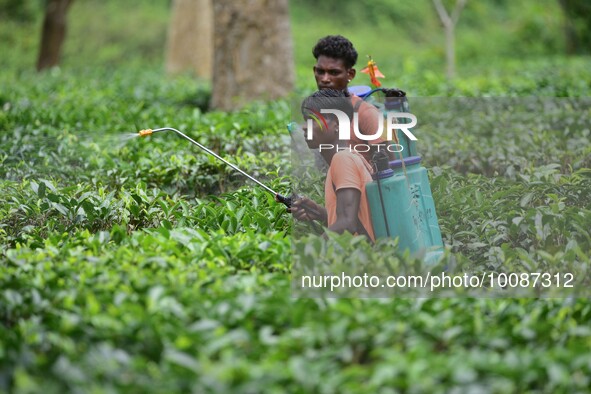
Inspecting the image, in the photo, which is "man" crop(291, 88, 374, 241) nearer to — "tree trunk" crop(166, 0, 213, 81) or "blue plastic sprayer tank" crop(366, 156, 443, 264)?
"blue plastic sprayer tank" crop(366, 156, 443, 264)

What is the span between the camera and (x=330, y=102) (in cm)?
399

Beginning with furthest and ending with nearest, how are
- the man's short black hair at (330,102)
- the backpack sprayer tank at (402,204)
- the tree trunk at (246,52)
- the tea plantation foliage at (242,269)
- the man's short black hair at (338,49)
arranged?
the tree trunk at (246,52)
the man's short black hair at (338,49)
the man's short black hair at (330,102)
the backpack sprayer tank at (402,204)
the tea plantation foliage at (242,269)

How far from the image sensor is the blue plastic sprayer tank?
388 cm

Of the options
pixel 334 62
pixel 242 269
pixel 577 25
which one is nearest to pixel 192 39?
pixel 577 25

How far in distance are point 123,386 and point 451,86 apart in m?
6.66

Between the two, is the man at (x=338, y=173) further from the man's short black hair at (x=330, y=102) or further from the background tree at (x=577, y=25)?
the background tree at (x=577, y=25)

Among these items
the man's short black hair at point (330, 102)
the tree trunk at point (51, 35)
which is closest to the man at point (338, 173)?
the man's short black hair at point (330, 102)

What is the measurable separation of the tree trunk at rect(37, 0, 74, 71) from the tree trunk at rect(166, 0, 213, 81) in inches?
63.3

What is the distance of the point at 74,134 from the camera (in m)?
6.27

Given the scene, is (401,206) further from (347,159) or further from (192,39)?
(192,39)

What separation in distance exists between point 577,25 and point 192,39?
27.9 feet

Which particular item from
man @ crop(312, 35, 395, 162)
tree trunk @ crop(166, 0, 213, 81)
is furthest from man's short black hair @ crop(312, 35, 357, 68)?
tree trunk @ crop(166, 0, 213, 81)

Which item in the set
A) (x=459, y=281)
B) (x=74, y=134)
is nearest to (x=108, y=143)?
(x=74, y=134)

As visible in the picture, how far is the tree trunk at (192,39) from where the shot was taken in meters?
12.9
